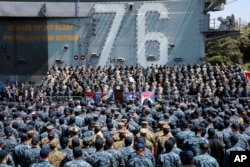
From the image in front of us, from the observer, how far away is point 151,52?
36656 mm

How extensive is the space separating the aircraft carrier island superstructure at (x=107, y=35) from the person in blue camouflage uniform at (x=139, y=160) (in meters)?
25.9

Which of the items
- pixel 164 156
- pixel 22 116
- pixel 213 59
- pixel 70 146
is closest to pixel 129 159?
pixel 164 156

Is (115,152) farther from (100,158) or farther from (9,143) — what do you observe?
(9,143)

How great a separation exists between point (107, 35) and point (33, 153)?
1005 inches

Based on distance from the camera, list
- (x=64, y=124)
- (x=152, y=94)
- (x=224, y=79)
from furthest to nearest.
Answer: (x=224, y=79)
(x=152, y=94)
(x=64, y=124)

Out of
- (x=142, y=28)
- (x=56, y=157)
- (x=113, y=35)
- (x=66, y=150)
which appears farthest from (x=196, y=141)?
(x=113, y=35)

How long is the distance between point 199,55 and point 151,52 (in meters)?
3.49

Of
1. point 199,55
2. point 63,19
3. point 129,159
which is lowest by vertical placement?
point 129,159

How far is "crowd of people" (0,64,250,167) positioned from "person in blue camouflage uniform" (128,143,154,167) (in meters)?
0.02

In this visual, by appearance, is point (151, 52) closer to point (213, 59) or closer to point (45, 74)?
point (45, 74)

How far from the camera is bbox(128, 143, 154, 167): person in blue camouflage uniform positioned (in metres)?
10.6

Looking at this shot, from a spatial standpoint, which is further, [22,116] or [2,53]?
[2,53]

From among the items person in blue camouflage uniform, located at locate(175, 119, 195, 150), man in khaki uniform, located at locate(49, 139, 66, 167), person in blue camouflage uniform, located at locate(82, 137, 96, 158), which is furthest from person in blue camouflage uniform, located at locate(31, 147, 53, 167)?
person in blue camouflage uniform, located at locate(175, 119, 195, 150)

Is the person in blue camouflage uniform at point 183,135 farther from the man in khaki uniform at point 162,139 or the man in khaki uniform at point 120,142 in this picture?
the man in khaki uniform at point 120,142
